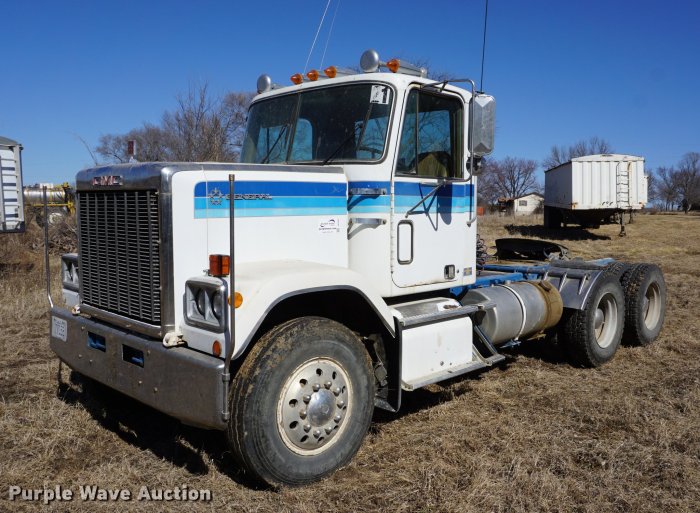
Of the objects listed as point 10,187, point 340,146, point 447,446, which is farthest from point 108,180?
point 10,187

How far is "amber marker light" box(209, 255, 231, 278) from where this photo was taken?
3.43 m

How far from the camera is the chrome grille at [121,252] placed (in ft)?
12.3

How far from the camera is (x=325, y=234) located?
452 centimetres

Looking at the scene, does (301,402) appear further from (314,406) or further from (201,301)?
(201,301)

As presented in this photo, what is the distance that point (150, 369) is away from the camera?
12.2ft

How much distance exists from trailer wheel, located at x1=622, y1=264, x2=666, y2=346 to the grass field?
2.38ft

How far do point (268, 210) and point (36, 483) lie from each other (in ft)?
7.21

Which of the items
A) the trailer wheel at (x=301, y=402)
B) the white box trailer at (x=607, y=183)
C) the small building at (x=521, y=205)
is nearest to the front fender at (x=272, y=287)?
the trailer wheel at (x=301, y=402)

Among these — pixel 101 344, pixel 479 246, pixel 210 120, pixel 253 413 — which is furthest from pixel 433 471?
pixel 210 120

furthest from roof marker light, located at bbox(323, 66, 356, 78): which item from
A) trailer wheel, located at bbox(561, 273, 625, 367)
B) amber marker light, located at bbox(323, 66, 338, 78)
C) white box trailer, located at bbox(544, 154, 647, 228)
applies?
white box trailer, located at bbox(544, 154, 647, 228)

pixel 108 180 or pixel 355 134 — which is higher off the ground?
pixel 355 134

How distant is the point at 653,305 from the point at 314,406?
5.80 metres

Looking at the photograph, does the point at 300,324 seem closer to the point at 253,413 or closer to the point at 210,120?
the point at 253,413

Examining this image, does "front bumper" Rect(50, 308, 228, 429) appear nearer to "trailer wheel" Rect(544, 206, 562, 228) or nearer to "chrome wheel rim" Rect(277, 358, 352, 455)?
"chrome wheel rim" Rect(277, 358, 352, 455)
